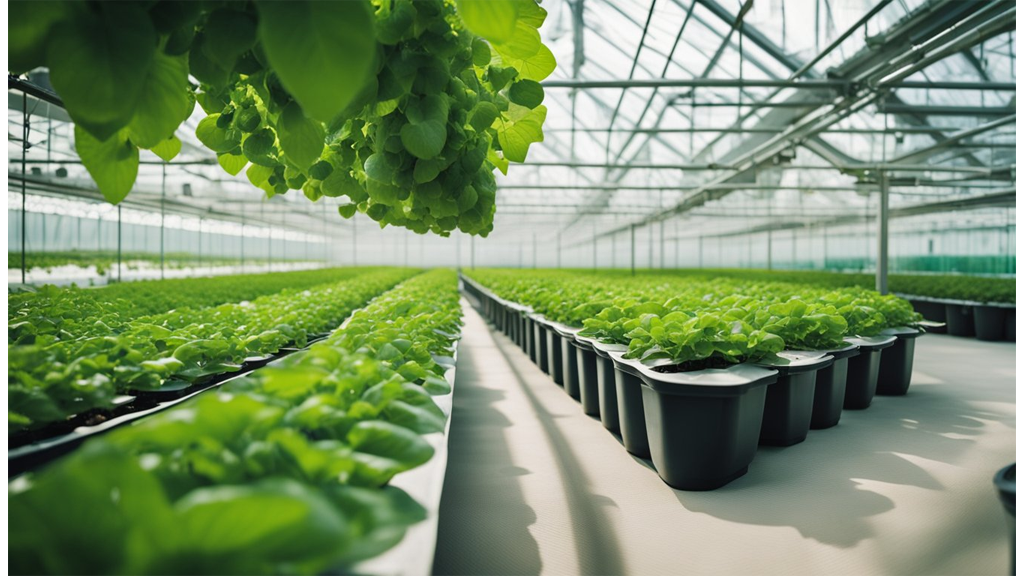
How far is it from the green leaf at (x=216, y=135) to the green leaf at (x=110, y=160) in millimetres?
391

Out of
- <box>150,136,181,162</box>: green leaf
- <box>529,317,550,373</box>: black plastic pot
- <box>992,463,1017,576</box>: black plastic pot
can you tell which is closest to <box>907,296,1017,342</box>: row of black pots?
<box>529,317,550,373</box>: black plastic pot

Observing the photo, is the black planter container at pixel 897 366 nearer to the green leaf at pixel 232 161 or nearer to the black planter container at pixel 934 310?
the green leaf at pixel 232 161

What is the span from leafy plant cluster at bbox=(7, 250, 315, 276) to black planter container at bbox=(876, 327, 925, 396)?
53.6ft

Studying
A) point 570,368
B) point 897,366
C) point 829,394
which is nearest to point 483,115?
point 829,394

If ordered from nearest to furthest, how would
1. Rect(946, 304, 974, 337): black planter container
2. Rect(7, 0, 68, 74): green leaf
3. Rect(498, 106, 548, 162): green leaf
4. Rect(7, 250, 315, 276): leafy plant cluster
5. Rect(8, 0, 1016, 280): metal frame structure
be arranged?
Rect(7, 0, 68, 74): green leaf < Rect(498, 106, 548, 162): green leaf < Rect(8, 0, 1016, 280): metal frame structure < Rect(946, 304, 974, 337): black planter container < Rect(7, 250, 315, 276): leafy plant cluster

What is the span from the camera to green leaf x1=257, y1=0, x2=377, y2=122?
482 mm

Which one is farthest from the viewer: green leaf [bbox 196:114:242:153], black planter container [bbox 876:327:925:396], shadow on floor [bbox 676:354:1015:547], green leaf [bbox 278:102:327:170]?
black planter container [bbox 876:327:925:396]

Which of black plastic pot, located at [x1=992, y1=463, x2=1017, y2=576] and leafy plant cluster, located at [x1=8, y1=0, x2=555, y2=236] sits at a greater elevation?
leafy plant cluster, located at [x1=8, y1=0, x2=555, y2=236]

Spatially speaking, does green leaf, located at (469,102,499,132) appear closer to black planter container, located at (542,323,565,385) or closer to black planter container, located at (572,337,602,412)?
black planter container, located at (572,337,602,412)

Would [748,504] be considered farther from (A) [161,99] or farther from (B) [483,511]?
(A) [161,99]

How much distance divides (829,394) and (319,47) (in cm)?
409

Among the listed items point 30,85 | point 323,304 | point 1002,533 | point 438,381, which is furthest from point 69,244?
point 1002,533

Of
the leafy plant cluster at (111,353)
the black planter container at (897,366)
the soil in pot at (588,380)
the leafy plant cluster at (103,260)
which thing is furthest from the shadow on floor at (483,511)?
the leafy plant cluster at (103,260)

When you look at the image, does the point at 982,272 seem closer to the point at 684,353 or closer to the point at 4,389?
the point at 684,353
